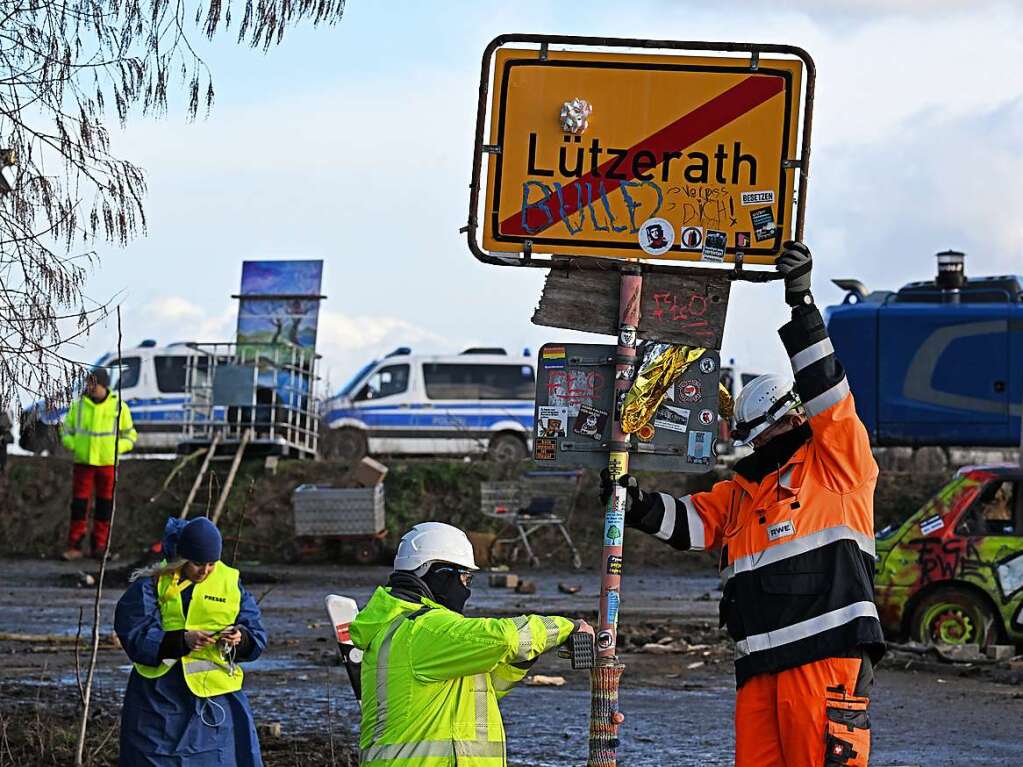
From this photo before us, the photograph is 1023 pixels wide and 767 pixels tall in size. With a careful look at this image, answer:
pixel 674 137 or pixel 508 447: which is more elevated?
pixel 674 137

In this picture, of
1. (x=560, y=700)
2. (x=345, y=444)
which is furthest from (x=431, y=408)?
(x=560, y=700)

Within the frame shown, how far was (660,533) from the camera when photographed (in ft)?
21.8

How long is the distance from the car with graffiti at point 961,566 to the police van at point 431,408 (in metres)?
17.6

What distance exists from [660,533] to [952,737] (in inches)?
200

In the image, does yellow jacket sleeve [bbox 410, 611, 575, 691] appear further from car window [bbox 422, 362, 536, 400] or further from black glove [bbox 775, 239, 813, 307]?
car window [bbox 422, 362, 536, 400]

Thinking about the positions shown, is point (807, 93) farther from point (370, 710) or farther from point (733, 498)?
point (370, 710)

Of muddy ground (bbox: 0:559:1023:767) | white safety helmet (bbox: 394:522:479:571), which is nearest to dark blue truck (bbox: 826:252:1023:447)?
muddy ground (bbox: 0:559:1023:767)

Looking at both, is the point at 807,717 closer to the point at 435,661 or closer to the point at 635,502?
the point at 635,502

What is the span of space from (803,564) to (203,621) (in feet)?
9.76

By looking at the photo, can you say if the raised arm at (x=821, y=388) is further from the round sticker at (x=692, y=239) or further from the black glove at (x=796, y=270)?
the round sticker at (x=692, y=239)

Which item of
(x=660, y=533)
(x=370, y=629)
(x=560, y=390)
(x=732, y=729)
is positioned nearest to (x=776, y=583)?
(x=660, y=533)

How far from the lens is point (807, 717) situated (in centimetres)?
601

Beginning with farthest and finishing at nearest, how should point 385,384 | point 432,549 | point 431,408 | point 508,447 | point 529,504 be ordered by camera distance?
point 385,384 → point 431,408 → point 508,447 → point 529,504 → point 432,549

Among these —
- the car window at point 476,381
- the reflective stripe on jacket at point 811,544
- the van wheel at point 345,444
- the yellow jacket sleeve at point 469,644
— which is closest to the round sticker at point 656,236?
the reflective stripe on jacket at point 811,544
